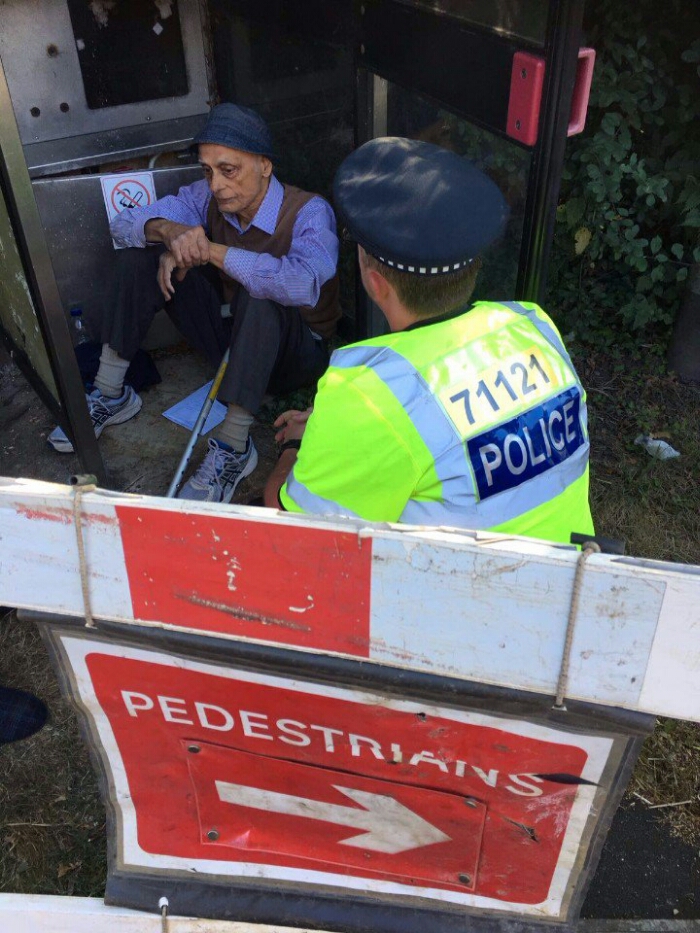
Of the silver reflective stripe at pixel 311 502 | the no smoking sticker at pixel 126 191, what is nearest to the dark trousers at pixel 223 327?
the no smoking sticker at pixel 126 191

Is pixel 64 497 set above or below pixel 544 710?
above

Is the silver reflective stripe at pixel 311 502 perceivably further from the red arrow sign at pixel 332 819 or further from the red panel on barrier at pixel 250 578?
the red arrow sign at pixel 332 819

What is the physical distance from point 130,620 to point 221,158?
219cm

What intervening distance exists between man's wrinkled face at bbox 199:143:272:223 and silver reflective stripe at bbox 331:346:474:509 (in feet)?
6.00

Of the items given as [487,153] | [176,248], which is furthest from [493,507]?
[176,248]

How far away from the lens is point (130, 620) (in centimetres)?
145

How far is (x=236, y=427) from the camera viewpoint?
329 cm

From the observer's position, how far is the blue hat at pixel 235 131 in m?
3.11

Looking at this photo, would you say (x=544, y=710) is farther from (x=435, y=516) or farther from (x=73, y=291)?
(x=73, y=291)

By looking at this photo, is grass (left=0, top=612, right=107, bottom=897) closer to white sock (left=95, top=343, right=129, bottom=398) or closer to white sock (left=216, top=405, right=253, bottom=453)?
white sock (left=216, top=405, right=253, bottom=453)

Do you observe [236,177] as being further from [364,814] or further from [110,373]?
[364,814]

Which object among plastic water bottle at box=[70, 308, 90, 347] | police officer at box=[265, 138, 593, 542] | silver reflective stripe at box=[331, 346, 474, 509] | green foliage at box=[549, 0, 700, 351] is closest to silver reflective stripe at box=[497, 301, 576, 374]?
police officer at box=[265, 138, 593, 542]

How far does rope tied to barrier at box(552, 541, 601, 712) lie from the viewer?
4.05ft

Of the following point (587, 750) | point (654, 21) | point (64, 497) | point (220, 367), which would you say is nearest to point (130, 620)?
point (64, 497)
